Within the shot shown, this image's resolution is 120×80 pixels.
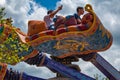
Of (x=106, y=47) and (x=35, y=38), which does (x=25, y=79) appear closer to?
(x=35, y=38)

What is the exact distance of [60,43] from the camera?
49.0 ft

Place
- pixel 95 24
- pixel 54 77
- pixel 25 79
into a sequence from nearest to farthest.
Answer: pixel 95 24 < pixel 25 79 < pixel 54 77

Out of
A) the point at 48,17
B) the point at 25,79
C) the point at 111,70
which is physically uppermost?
the point at 48,17

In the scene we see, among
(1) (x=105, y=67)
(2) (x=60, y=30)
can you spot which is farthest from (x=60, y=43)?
(1) (x=105, y=67)

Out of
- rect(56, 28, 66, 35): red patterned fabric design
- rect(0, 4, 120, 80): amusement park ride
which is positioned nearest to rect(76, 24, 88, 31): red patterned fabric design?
rect(0, 4, 120, 80): amusement park ride

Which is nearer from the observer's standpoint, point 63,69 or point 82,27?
point 82,27

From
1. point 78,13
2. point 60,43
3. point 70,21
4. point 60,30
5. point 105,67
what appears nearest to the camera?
point 60,30

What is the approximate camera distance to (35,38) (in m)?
15.2

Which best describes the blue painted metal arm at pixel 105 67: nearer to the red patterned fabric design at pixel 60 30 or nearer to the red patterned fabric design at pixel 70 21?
the red patterned fabric design at pixel 70 21

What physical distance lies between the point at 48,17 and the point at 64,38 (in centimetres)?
153

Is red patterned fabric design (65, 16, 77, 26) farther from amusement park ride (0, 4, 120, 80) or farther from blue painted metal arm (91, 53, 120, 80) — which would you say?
blue painted metal arm (91, 53, 120, 80)

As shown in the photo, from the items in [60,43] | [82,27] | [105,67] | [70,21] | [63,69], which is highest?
[70,21]

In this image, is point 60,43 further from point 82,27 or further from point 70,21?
point 82,27

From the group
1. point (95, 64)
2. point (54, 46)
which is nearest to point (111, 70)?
point (95, 64)
